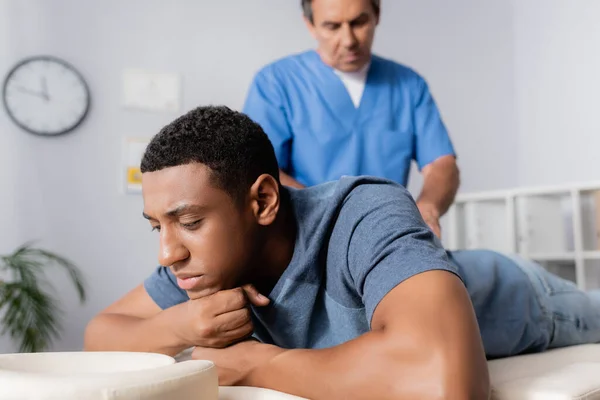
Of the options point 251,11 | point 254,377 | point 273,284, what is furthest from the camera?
point 251,11

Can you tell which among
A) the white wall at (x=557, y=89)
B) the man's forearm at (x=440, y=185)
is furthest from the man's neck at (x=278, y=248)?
the white wall at (x=557, y=89)

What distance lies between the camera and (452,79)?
403cm

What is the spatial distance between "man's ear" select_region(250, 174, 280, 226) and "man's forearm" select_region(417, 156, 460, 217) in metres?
0.72

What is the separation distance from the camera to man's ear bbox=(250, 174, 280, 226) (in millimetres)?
1114

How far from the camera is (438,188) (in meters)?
1.91

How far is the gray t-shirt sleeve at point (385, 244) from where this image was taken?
92 cm

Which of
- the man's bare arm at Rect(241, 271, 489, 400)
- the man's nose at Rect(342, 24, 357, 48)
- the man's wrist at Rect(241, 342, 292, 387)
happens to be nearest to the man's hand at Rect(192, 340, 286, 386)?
Answer: the man's wrist at Rect(241, 342, 292, 387)

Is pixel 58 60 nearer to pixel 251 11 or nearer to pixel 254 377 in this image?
pixel 251 11

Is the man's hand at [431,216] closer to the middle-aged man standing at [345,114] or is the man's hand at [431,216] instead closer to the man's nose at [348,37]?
the middle-aged man standing at [345,114]

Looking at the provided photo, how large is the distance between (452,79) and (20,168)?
2.37 metres

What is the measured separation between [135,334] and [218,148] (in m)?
0.44

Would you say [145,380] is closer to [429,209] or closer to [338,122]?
[429,209]

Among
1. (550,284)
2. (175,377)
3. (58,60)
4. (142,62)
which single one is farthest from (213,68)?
(175,377)

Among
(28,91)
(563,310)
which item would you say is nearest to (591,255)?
(563,310)
